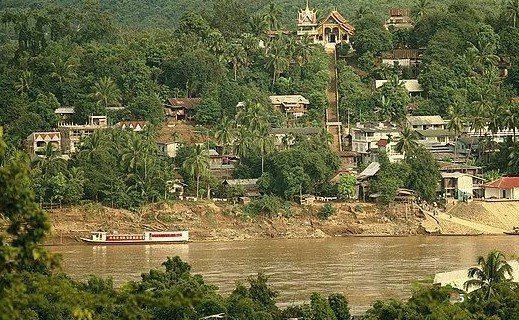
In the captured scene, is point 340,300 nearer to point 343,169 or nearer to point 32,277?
point 32,277

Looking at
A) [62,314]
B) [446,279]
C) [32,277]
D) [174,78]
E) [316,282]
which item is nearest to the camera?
[62,314]

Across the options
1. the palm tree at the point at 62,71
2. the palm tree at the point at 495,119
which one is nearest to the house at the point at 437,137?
the palm tree at the point at 495,119

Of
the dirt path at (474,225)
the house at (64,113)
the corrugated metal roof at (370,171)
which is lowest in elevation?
the dirt path at (474,225)

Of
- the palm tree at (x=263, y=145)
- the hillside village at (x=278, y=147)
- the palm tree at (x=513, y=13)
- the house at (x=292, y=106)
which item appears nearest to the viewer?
the hillside village at (x=278, y=147)

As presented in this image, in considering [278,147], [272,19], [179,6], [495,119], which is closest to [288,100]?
[278,147]

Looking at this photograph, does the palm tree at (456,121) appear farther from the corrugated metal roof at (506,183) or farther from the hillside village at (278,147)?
the corrugated metal roof at (506,183)

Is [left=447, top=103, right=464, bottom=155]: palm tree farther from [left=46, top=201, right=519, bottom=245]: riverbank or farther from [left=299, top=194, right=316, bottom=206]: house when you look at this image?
[left=299, top=194, right=316, bottom=206]: house

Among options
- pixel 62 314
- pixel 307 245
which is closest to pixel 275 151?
pixel 307 245

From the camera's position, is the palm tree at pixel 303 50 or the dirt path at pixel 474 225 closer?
the dirt path at pixel 474 225
